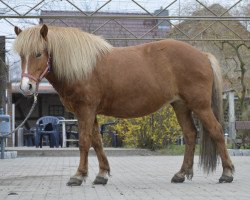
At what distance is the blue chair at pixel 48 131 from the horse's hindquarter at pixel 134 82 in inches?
515

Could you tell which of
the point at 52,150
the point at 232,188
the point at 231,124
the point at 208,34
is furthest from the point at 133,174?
the point at 208,34

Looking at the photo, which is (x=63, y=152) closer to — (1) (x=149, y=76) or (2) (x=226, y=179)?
(1) (x=149, y=76)

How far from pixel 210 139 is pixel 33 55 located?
2.84 meters

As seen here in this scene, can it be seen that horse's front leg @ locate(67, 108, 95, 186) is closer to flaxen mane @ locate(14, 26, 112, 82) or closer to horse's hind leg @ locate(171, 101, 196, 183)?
flaxen mane @ locate(14, 26, 112, 82)

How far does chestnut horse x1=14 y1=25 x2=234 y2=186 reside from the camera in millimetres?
7879

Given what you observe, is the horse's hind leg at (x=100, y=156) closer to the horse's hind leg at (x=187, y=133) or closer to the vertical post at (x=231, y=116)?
the horse's hind leg at (x=187, y=133)

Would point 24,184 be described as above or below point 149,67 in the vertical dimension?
below

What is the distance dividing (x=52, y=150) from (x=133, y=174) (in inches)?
312

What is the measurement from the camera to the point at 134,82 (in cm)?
821

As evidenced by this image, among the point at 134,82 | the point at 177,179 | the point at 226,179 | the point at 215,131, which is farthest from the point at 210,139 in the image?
the point at 134,82

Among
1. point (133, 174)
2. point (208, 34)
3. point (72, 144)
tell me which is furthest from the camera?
point (208, 34)

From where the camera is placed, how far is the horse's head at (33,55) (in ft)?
24.6

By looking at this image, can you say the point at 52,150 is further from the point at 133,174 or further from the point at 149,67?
the point at 149,67

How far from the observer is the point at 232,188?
748cm
